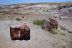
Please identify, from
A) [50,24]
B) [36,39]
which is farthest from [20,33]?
[50,24]

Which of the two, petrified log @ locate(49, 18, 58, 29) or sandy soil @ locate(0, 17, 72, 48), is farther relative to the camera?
petrified log @ locate(49, 18, 58, 29)

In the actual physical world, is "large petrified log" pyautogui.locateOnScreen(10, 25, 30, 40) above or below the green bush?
below

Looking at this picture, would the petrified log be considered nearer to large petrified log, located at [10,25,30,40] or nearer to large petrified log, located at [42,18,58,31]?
large petrified log, located at [42,18,58,31]

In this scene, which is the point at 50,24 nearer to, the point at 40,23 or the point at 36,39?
the point at 40,23

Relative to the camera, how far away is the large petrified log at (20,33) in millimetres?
2779

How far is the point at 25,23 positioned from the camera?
2.82 meters

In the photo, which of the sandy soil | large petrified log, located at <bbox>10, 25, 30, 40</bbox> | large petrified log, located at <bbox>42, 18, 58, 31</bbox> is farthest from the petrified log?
large petrified log, located at <bbox>10, 25, 30, 40</bbox>

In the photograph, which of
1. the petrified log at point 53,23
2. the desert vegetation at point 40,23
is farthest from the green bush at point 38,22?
the petrified log at point 53,23

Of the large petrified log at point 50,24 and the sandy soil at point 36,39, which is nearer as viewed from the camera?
the sandy soil at point 36,39

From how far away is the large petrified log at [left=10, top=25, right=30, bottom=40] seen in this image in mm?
2779

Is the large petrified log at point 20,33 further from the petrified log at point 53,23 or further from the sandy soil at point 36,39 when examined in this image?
the petrified log at point 53,23

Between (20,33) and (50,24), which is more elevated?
(50,24)

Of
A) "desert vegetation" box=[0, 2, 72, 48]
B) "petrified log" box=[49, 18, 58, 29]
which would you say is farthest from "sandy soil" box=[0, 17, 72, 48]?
"petrified log" box=[49, 18, 58, 29]

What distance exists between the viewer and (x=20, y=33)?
279cm
